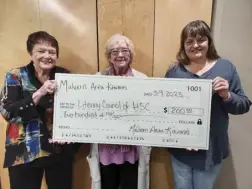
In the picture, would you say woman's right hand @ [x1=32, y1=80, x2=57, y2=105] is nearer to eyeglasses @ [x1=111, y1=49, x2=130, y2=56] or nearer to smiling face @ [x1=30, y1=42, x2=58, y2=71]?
smiling face @ [x1=30, y1=42, x2=58, y2=71]

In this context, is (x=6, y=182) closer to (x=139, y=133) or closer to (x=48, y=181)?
(x=48, y=181)

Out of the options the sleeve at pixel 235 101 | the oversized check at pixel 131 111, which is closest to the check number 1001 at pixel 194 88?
the oversized check at pixel 131 111

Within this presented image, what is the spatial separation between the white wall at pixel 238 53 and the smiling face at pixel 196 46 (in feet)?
1.33

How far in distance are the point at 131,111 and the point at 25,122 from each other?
1.87 ft

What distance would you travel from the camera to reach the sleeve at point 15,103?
1.19 m

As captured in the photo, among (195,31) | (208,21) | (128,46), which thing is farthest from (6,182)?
(208,21)

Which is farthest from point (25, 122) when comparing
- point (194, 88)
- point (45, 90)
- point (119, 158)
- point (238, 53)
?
point (238, 53)

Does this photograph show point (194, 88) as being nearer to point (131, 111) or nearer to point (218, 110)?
point (218, 110)

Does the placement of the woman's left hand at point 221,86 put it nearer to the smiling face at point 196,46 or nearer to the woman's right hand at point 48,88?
the smiling face at point 196,46

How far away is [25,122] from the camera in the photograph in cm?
130

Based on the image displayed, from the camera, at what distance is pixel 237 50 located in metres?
1.50

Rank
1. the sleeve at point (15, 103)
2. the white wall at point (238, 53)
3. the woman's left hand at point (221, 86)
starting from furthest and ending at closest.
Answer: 1. the white wall at point (238, 53)
2. the sleeve at point (15, 103)
3. the woman's left hand at point (221, 86)

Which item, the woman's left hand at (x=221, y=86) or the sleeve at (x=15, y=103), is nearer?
the woman's left hand at (x=221, y=86)

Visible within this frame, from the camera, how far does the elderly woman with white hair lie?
50.4 inches
